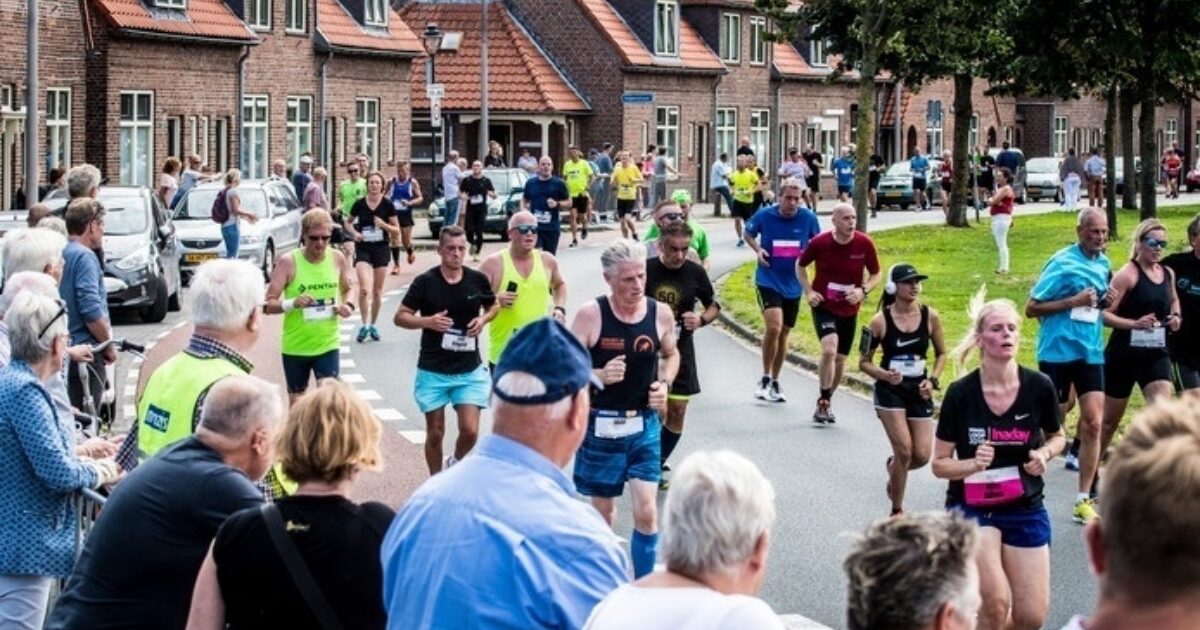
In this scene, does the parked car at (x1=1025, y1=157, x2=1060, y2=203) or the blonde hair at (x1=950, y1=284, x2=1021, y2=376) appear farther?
the parked car at (x1=1025, y1=157, x2=1060, y2=203)

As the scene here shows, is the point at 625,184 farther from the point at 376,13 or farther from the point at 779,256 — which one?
the point at 779,256

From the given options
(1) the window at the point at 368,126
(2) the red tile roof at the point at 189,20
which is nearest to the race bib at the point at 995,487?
(2) the red tile roof at the point at 189,20

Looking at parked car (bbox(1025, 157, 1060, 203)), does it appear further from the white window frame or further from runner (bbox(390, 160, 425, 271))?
runner (bbox(390, 160, 425, 271))

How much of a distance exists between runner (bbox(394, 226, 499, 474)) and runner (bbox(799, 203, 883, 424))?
4609 mm

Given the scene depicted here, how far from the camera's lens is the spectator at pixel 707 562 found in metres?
4.98

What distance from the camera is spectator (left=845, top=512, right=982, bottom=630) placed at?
185 inches

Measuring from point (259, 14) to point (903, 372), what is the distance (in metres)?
41.6

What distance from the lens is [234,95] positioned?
52.2 metres

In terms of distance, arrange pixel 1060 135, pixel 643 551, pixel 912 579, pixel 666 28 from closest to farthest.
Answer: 1. pixel 912 579
2. pixel 643 551
3. pixel 666 28
4. pixel 1060 135

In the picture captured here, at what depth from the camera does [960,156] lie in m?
51.2

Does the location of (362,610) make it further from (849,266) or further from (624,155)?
(624,155)

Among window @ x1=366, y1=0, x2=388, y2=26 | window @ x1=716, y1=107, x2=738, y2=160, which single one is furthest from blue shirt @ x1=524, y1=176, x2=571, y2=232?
window @ x1=716, y1=107, x2=738, y2=160

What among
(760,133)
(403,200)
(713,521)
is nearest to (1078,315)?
(713,521)

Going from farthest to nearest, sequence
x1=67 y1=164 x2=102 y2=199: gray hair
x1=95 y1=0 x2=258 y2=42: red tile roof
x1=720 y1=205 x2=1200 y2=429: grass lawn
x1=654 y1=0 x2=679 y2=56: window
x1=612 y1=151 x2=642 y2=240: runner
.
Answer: x1=654 y1=0 x2=679 y2=56: window, x1=95 y1=0 x2=258 y2=42: red tile roof, x1=612 y1=151 x2=642 y2=240: runner, x1=720 y1=205 x2=1200 y2=429: grass lawn, x1=67 y1=164 x2=102 y2=199: gray hair
